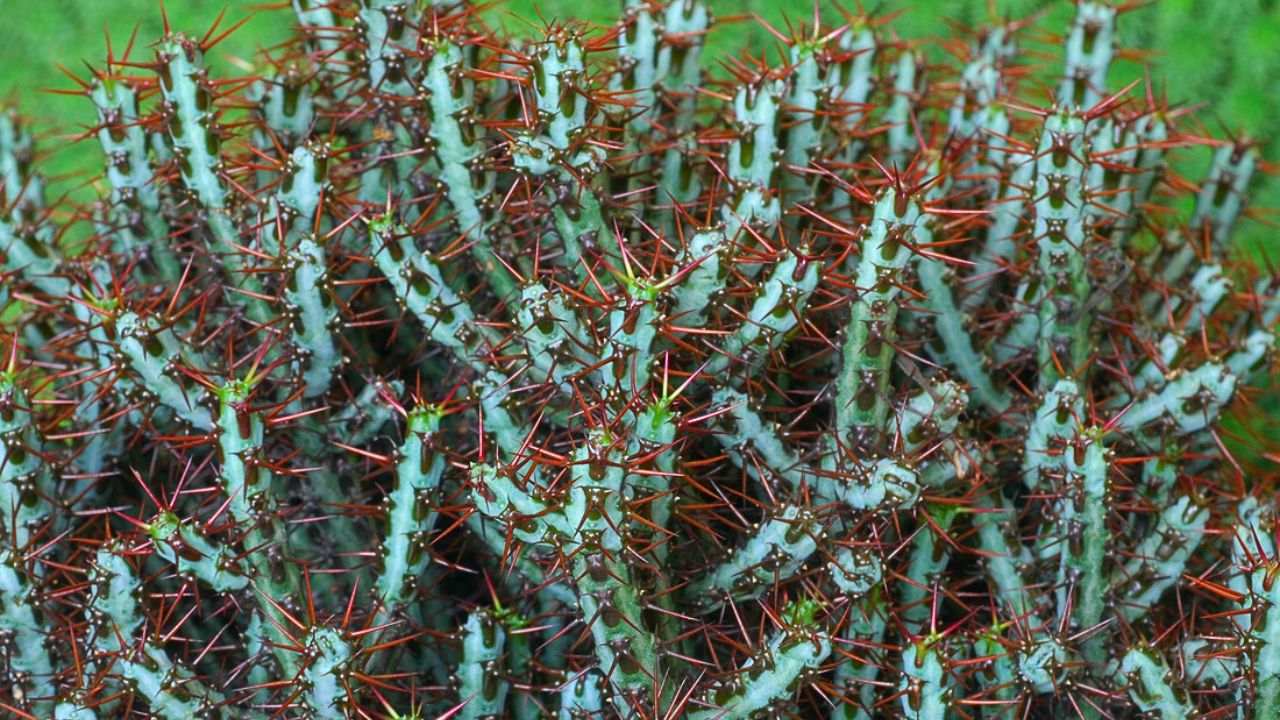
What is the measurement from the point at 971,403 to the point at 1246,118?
1.56 m

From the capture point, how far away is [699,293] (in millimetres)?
1246

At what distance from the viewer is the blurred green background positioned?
264 centimetres

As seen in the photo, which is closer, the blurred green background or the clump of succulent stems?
the clump of succulent stems

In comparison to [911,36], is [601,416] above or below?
below

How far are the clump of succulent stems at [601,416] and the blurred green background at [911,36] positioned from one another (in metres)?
0.76

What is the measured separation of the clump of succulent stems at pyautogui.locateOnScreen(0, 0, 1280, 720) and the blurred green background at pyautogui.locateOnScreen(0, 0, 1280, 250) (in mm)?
761

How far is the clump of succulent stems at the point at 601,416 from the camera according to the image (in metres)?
1.25

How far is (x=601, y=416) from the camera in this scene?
1.20 metres

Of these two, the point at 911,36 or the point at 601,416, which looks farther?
the point at 911,36

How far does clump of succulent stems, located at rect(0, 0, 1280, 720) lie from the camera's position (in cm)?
125

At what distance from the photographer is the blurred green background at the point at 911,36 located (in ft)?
8.68

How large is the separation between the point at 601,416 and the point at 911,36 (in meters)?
2.03

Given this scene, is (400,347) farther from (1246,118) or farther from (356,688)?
(1246,118)

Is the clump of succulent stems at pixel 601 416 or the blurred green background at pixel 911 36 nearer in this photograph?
the clump of succulent stems at pixel 601 416
